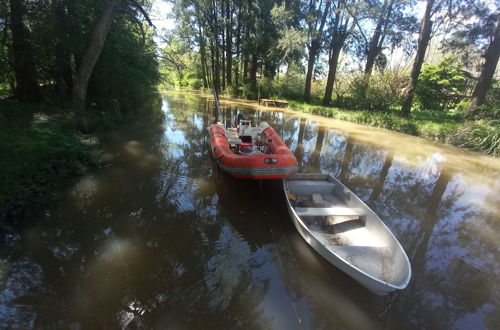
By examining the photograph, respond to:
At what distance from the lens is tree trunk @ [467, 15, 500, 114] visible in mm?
11836

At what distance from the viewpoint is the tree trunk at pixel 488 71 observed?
1184 cm

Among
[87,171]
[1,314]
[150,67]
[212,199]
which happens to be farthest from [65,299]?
[150,67]

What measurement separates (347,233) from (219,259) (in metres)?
1.94

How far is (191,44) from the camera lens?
101 feet

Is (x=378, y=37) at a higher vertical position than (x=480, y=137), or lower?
higher

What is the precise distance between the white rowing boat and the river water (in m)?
0.34

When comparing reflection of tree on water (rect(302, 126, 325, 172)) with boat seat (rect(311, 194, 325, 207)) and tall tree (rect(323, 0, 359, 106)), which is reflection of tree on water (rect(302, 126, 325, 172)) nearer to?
boat seat (rect(311, 194, 325, 207))

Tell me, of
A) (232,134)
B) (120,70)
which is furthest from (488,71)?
(120,70)

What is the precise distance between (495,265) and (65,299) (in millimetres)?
5664

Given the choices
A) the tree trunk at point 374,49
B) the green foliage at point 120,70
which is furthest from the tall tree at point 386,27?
the green foliage at point 120,70

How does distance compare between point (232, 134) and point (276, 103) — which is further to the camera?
point (276, 103)

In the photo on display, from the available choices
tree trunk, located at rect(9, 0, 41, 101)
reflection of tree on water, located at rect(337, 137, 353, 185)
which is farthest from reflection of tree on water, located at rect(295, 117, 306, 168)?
tree trunk, located at rect(9, 0, 41, 101)

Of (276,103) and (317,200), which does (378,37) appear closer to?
(276,103)

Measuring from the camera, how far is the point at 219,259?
3.65m
